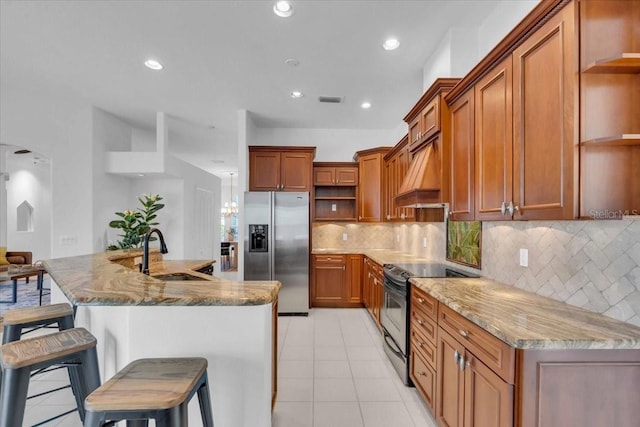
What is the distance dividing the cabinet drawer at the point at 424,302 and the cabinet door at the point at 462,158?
632 millimetres

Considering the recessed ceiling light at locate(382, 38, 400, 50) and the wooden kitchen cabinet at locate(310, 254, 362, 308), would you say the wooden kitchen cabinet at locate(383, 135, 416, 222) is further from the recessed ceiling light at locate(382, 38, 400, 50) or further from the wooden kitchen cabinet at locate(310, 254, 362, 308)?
the recessed ceiling light at locate(382, 38, 400, 50)

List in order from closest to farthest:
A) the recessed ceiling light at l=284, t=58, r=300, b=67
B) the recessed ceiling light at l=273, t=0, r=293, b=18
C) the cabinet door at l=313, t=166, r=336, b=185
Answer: the recessed ceiling light at l=273, t=0, r=293, b=18
the recessed ceiling light at l=284, t=58, r=300, b=67
the cabinet door at l=313, t=166, r=336, b=185

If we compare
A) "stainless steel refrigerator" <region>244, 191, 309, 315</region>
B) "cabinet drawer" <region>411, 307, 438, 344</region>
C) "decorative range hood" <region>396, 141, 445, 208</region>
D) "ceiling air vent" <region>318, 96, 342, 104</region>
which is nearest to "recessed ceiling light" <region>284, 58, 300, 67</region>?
"ceiling air vent" <region>318, 96, 342, 104</region>

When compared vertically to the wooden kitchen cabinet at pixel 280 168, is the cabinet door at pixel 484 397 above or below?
below

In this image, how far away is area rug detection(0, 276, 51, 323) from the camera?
476 centimetres

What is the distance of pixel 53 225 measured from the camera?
430cm

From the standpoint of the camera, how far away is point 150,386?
110cm

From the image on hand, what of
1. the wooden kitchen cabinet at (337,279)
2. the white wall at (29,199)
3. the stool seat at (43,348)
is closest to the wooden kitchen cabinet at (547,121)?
the stool seat at (43,348)

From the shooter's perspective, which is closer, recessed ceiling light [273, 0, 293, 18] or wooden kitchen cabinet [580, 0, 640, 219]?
wooden kitchen cabinet [580, 0, 640, 219]

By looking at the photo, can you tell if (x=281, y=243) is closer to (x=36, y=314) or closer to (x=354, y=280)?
(x=354, y=280)

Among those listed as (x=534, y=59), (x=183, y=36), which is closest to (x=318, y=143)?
(x=183, y=36)

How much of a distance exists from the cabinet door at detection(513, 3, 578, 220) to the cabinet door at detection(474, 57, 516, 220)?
6 cm

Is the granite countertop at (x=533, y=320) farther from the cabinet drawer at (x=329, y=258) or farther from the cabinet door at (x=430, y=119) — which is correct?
the cabinet drawer at (x=329, y=258)

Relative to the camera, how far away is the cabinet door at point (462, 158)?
202cm
